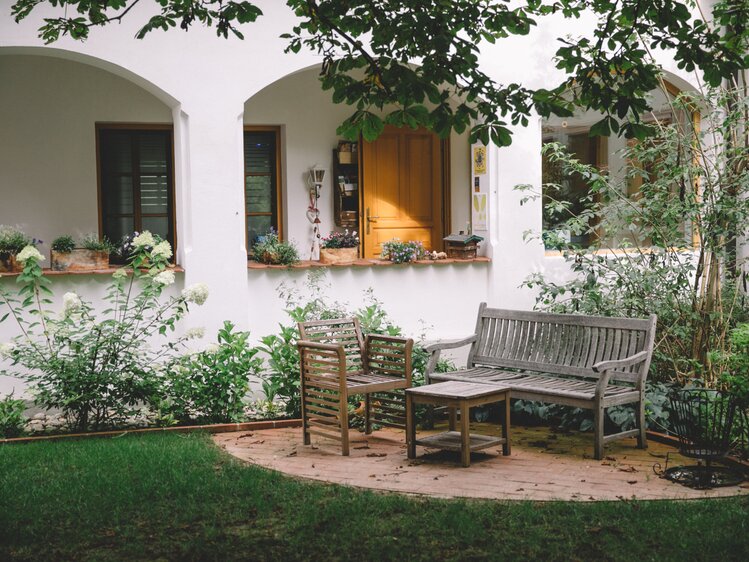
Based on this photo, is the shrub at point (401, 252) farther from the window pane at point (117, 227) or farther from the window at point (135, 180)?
the window pane at point (117, 227)

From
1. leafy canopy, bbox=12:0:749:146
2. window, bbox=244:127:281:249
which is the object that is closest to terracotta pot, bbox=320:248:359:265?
window, bbox=244:127:281:249

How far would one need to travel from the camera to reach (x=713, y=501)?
566 centimetres

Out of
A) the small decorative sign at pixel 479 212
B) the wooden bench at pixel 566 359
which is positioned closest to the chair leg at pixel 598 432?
the wooden bench at pixel 566 359

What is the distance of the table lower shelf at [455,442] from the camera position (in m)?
6.88

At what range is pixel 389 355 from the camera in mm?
7840

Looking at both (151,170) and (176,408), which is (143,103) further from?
(176,408)

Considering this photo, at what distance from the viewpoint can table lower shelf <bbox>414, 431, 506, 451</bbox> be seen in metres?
6.88

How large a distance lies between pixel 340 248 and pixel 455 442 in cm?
450

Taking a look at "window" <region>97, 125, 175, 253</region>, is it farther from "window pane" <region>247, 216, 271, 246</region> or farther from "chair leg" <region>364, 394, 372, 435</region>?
"chair leg" <region>364, 394, 372, 435</region>

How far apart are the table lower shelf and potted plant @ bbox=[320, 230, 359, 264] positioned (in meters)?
3.78

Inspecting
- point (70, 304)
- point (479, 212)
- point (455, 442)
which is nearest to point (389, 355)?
point (455, 442)

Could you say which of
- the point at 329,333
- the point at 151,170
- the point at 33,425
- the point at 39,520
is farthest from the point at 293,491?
the point at 151,170

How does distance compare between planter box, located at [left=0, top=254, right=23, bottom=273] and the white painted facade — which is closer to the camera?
planter box, located at [left=0, top=254, right=23, bottom=273]

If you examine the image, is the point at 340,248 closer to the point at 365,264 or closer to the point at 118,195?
the point at 365,264
